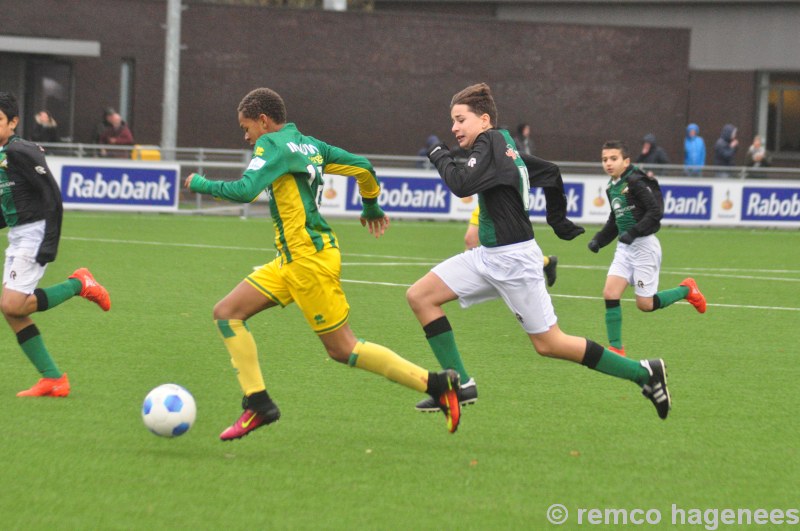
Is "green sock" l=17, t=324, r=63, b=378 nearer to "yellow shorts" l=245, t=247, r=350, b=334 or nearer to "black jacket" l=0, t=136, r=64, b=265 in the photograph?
"black jacket" l=0, t=136, r=64, b=265

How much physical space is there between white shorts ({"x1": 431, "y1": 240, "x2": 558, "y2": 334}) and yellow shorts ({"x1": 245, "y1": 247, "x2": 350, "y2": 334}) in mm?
958

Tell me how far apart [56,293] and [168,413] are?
6.39ft

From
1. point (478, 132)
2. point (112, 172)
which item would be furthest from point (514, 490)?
point (112, 172)

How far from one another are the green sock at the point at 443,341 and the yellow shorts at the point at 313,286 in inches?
35.8

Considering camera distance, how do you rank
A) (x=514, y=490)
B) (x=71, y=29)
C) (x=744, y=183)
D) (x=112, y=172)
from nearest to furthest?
1. (x=514, y=490)
2. (x=112, y=172)
3. (x=744, y=183)
4. (x=71, y=29)

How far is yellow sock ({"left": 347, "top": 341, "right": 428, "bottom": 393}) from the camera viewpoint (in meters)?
6.75

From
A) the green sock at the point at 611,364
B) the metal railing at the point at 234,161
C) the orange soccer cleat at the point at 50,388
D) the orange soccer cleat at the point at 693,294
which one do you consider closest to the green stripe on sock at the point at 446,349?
the green sock at the point at 611,364

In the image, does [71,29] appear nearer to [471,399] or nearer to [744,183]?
[744,183]

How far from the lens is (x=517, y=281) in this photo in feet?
23.5

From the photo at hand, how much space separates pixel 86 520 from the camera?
529 centimetres

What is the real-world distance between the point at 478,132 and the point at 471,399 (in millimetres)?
1646

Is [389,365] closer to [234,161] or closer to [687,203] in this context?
[687,203]

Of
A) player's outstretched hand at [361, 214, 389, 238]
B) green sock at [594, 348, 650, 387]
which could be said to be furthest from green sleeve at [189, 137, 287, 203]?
green sock at [594, 348, 650, 387]

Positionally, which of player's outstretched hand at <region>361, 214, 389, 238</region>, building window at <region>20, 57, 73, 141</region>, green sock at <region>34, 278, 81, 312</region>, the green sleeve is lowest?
green sock at <region>34, 278, 81, 312</region>
